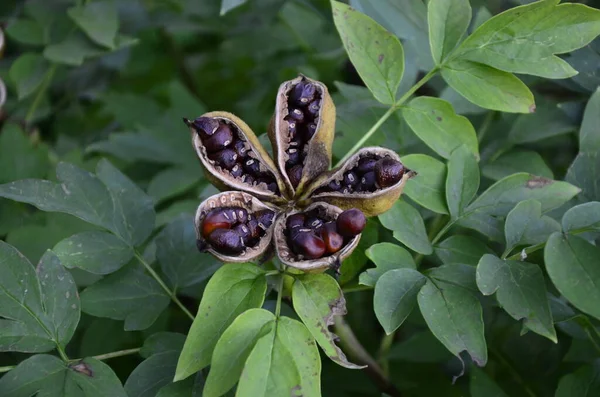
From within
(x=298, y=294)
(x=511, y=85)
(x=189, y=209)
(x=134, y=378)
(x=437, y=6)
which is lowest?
(x=189, y=209)

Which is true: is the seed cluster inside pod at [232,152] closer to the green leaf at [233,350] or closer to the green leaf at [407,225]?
the green leaf at [407,225]

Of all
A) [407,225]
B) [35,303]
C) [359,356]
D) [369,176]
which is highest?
[369,176]

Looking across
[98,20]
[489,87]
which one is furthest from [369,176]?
[98,20]

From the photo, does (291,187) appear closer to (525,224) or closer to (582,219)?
(525,224)

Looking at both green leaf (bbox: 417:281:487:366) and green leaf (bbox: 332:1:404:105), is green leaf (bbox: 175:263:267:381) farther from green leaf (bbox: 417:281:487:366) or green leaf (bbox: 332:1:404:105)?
green leaf (bbox: 332:1:404:105)

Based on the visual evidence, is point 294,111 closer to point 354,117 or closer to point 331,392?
point 354,117

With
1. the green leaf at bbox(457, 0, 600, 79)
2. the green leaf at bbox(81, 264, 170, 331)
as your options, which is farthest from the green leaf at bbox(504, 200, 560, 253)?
the green leaf at bbox(81, 264, 170, 331)

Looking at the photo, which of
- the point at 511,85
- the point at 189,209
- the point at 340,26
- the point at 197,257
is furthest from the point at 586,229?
the point at 189,209
